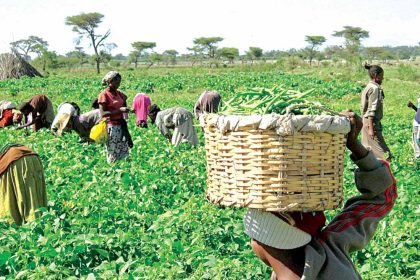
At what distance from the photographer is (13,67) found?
38031mm

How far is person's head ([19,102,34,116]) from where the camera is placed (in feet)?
36.9

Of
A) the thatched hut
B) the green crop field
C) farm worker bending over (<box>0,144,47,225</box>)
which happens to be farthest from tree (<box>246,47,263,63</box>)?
farm worker bending over (<box>0,144,47,225</box>)

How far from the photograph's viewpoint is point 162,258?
447 centimetres

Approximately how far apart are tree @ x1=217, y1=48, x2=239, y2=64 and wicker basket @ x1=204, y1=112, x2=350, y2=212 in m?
81.0

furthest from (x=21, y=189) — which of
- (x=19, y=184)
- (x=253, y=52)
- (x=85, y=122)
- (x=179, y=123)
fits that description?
(x=253, y=52)

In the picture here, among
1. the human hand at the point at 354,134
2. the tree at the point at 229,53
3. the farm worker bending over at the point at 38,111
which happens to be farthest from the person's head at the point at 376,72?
the tree at the point at 229,53

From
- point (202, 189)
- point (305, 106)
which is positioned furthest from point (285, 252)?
point (202, 189)

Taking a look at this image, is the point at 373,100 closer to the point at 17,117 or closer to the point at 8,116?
the point at 17,117

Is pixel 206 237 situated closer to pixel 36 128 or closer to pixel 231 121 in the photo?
pixel 231 121

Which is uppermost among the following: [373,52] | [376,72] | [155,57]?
[376,72]

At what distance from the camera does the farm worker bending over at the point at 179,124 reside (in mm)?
10297

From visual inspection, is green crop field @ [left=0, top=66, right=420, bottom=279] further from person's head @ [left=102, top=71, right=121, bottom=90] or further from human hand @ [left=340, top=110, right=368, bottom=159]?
person's head @ [left=102, top=71, right=121, bottom=90]

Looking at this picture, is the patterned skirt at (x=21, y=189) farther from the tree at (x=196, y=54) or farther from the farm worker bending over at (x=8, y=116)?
the tree at (x=196, y=54)

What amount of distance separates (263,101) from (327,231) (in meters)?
0.58
